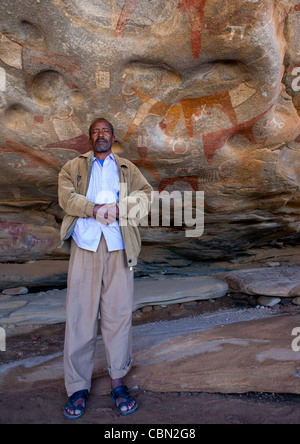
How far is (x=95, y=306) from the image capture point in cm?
228

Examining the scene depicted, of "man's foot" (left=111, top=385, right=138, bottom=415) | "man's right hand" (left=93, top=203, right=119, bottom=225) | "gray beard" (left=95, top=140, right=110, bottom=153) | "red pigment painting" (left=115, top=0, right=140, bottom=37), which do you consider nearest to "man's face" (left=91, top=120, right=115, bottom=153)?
"gray beard" (left=95, top=140, right=110, bottom=153)

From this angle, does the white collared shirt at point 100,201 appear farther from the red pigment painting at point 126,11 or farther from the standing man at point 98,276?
the red pigment painting at point 126,11

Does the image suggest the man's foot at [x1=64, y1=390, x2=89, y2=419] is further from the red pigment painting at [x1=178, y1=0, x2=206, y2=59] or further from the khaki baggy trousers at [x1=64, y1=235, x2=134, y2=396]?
the red pigment painting at [x1=178, y1=0, x2=206, y2=59]

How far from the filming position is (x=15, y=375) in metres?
2.68

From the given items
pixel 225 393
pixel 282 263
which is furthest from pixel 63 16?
pixel 282 263

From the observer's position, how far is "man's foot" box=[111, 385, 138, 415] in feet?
7.24

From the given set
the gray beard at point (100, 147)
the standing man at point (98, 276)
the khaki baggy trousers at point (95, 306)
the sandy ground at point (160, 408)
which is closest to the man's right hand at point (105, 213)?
the standing man at point (98, 276)

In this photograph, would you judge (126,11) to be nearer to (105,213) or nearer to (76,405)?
(105,213)

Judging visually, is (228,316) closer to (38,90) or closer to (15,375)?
(15,375)

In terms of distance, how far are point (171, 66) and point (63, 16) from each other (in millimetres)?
926

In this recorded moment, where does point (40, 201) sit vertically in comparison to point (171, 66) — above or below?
below

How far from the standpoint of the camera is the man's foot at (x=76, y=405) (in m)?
2.16

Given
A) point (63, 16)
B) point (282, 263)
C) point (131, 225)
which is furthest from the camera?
point (282, 263)

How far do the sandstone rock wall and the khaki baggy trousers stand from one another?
4.84 ft
